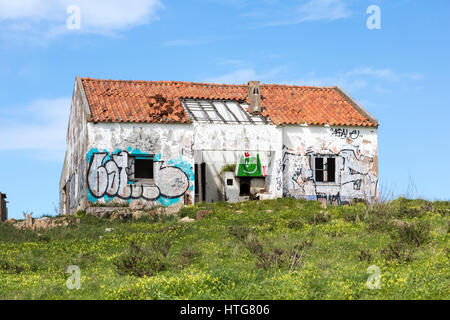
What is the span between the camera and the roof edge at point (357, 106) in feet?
99.0

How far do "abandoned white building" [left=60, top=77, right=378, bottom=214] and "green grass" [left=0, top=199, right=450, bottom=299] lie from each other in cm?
325

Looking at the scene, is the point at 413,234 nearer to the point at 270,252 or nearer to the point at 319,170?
the point at 270,252

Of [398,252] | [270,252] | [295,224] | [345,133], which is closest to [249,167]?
[345,133]

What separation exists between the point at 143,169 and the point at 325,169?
335 inches

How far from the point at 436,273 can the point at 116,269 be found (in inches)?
268

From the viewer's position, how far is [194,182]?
2744cm

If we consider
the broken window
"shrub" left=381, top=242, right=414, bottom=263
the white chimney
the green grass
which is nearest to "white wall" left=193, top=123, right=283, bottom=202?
the white chimney

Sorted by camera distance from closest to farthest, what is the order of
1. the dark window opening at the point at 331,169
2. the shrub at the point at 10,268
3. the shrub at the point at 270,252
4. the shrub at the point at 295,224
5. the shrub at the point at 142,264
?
the shrub at the point at 270,252 → the shrub at the point at 142,264 → the shrub at the point at 10,268 → the shrub at the point at 295,224 → the dark window opening at the point at 331,169

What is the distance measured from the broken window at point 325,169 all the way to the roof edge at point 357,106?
2797 mm

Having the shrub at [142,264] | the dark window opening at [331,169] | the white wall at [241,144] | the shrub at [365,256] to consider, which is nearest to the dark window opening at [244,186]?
the white wall at [241,144]

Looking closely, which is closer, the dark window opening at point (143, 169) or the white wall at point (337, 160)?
the dark window opening at point (143, 169)

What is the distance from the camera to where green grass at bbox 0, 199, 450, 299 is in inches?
422

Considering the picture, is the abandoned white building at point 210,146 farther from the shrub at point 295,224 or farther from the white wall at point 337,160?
the shrub at point 295,224
